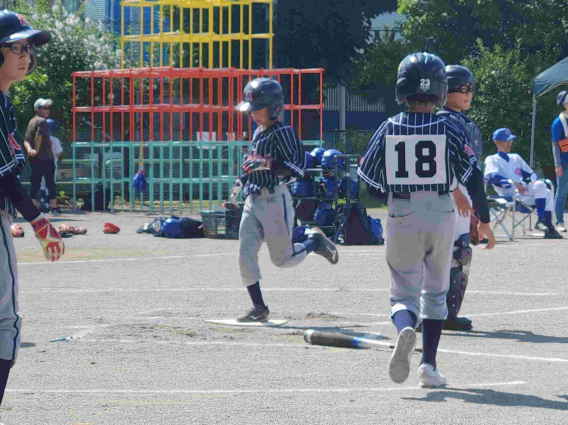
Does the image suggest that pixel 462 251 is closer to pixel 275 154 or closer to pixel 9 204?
pixel 275 154

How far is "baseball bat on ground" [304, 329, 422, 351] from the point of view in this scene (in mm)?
7371

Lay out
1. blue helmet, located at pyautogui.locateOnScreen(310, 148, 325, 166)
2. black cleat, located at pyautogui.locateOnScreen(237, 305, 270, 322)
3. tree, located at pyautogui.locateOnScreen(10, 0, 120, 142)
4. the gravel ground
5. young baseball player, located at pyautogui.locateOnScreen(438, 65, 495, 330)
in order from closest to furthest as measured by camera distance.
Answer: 1. the gravel ground
2. young baseball player, located at pyautogui.locateOnScreen(438, 65, 495, 330)
3. black cleat, located at pyautogui.locateOnScreen(237, 305, 270, 322)
4. blue helmet, located at pyautogui.locateOnScreen(310, 148, 325, 166)
5. tree, located at pyautogui.locateOnScreen(10, 0, 120, 142)

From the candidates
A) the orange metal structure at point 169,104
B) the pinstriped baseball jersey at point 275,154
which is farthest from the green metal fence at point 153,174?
the pinstriped baseball jersey at point 275,154

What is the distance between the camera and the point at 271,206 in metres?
8.77

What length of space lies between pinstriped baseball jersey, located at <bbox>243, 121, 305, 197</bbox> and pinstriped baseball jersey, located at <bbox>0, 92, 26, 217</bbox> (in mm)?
3668

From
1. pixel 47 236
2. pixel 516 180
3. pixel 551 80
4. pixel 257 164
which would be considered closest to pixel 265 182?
pixel 257 164

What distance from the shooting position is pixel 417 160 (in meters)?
6.25

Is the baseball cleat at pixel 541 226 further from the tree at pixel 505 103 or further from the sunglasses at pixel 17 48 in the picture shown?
the tree at pixel 505 103

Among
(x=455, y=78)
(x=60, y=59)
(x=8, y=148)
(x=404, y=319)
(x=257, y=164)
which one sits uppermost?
(x=60, y=59)

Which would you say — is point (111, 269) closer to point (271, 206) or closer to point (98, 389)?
point (271, 206)

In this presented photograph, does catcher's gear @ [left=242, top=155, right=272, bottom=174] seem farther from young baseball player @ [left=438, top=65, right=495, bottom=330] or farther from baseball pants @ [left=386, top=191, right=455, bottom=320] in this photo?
baseball pants @ [left=386, top=191, right=455, bottom=320]

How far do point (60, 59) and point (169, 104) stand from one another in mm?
10017

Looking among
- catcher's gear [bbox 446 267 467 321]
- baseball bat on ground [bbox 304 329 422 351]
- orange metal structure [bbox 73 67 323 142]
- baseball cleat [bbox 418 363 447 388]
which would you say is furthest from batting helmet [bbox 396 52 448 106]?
orange metal structure [bbox 73 67 323 142]

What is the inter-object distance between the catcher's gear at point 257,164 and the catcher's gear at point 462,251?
5.17 ft
